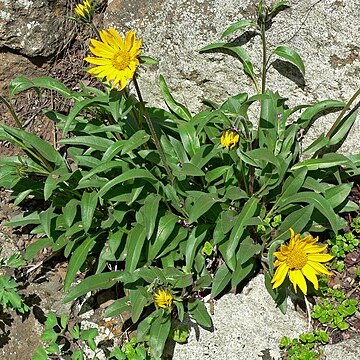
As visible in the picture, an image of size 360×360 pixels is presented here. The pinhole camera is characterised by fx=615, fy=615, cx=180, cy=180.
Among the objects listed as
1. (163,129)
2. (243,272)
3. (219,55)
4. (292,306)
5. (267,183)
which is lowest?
(292,306)

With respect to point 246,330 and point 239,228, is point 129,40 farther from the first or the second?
point 246,330

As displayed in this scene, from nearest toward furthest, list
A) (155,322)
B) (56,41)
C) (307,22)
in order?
(155,322)
(307,22)
(56,41)

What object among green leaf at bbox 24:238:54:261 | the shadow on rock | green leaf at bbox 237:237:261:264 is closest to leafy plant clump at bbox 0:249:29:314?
green leaf at bbox 24:238:54:261

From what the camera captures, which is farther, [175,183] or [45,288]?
[45,288]

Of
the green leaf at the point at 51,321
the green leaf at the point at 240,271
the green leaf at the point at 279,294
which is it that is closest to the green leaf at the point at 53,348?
the green leaf at the point at 51,321

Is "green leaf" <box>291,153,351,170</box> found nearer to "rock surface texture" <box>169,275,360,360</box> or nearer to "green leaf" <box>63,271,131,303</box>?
"rock surface texture" <box>169,275,360,360</box>

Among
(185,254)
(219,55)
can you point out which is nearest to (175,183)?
(185,254)

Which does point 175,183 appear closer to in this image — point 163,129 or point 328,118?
point 163,129
